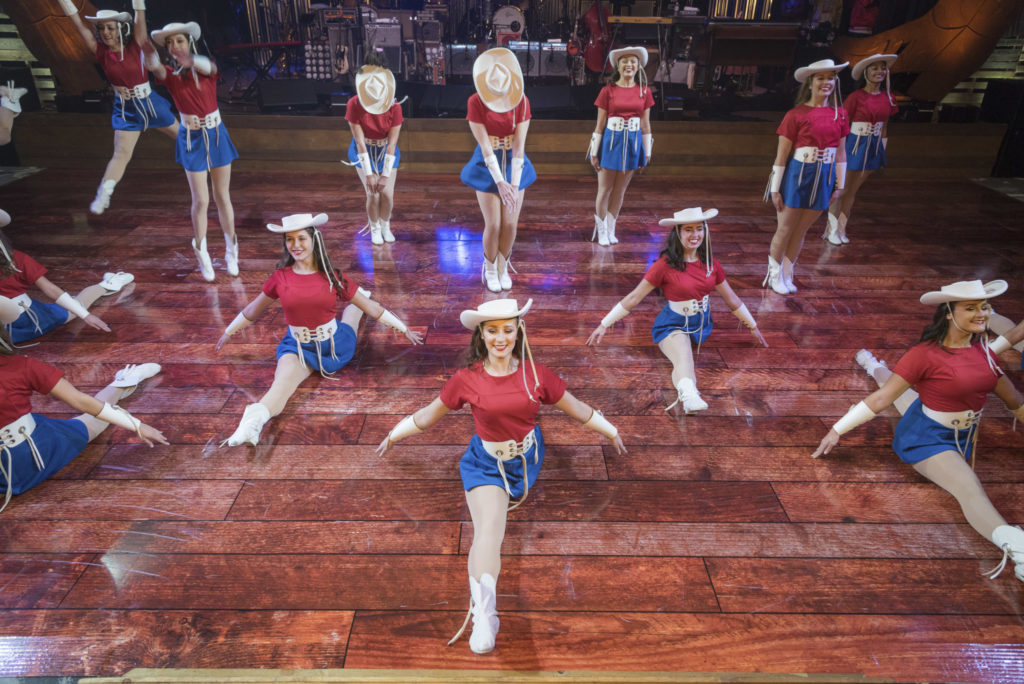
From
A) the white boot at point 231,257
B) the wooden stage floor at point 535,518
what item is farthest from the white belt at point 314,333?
the white boot at point 231,257

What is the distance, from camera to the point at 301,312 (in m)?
→ 3.08

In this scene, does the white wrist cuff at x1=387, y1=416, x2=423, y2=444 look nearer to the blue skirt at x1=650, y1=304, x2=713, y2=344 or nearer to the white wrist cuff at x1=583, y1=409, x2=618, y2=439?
the white wrist cuff at x1=583, y1=409, x2=618, y2=439

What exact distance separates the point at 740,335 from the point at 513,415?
7.01 feet

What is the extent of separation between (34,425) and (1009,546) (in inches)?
145

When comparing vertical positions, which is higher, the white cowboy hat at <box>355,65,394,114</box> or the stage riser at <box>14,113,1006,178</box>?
the white cowboy hat at <box>355,65,394,114</box>

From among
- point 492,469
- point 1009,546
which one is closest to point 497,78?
point 492,469

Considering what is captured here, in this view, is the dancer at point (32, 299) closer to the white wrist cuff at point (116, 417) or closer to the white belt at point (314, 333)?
the white wrist cuff at point (116, 417)

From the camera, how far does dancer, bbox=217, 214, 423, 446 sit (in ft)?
9.67

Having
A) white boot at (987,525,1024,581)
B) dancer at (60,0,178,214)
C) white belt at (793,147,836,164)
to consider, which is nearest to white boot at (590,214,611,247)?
white belt at (793,147,836,164)

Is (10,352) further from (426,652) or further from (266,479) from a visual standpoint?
(426,652)

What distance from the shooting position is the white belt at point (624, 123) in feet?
15.2

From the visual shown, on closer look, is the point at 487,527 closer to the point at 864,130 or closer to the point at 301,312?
the point at 301,312

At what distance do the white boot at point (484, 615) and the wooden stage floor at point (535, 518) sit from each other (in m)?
0.08

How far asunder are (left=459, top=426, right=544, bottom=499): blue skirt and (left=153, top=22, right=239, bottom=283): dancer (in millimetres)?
2981
